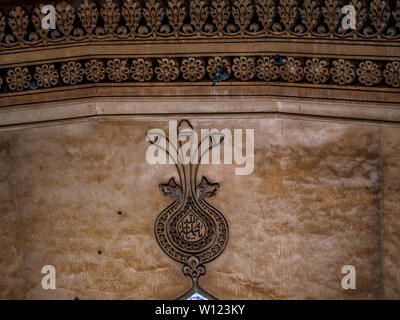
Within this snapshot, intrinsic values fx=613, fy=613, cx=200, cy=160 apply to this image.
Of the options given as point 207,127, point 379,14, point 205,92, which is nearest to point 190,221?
point 207,127

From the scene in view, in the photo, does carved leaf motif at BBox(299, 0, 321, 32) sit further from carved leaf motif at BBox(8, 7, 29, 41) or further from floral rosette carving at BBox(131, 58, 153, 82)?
carved leaf motif at BBox(8, 7, 29, 41)

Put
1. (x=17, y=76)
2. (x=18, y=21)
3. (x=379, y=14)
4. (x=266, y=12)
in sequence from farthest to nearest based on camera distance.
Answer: (x=17, y=76)
(x=18, y=21)
(x=266, y=12)
(x=379, y=14)

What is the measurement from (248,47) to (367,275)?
4.60ft

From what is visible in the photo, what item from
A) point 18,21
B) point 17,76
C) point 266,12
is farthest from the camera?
point 17,76

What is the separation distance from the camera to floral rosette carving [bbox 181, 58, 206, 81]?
11.0 ft

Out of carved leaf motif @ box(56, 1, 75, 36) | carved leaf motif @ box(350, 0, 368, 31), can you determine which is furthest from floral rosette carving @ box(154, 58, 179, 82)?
carved leaf motif @ box(350, 0, 368, 31)

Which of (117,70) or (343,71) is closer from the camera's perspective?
(343,71)

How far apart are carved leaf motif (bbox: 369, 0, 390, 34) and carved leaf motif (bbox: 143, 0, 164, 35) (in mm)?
1086

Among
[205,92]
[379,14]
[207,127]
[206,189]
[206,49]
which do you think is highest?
[379,14]

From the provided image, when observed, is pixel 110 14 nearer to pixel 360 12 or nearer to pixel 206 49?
pixel 206 49

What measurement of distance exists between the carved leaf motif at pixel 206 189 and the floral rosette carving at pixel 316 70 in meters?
0.78

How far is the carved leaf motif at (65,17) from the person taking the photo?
3271 mm

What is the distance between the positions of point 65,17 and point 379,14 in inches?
64.4

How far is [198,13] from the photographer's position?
3227 millimetres
